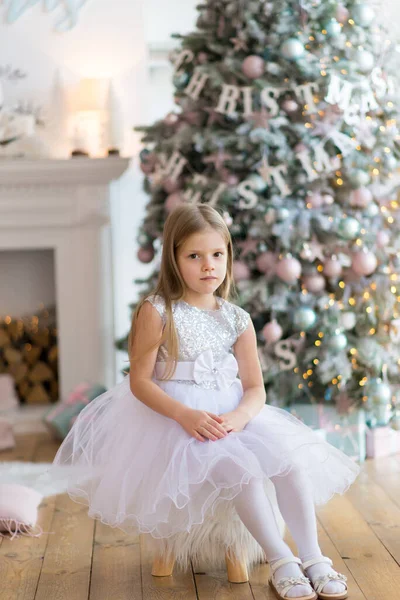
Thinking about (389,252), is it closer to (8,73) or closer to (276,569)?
(276,569)

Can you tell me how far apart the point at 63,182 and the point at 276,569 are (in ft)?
9.21

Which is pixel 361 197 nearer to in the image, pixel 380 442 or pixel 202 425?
pixel 380 442

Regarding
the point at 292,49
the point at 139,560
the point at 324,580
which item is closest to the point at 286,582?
the point at 324,580

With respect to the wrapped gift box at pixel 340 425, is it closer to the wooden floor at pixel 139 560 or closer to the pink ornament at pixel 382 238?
the wooden floor at pixel 139 560

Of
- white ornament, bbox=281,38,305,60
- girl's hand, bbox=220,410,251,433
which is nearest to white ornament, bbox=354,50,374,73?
white ornament, bbox=281,38,305,60

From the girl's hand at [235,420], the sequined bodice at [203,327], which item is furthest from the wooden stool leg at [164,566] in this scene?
the sequined bodice at [203,327]

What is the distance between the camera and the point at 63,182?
4.42 m

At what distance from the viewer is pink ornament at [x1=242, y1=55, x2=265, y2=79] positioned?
344 cm

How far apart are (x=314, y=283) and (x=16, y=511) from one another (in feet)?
4.74

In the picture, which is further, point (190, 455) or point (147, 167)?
point (147, 167)

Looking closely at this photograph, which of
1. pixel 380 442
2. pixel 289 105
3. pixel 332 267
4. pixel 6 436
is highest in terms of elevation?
pixel 289 105

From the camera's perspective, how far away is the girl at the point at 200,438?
80.8 inches

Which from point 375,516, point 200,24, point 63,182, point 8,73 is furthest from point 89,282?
point 375,516

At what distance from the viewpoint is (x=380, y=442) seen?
3.61m
